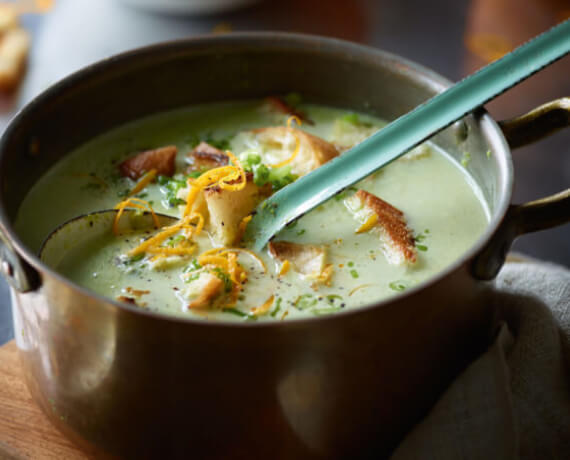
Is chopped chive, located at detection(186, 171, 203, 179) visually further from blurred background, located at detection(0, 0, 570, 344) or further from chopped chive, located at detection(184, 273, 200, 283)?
blurred background, located at detection(0, 0, 570, 344)

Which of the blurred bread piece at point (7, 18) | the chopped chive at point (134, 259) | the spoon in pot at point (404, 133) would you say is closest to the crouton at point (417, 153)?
the spoon in pot at point (404, 133)

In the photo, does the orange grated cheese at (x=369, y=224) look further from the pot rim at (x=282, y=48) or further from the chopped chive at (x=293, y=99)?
the chopped chive at (x=293, y=99)

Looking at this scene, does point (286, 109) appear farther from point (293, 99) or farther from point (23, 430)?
point (23, 430)

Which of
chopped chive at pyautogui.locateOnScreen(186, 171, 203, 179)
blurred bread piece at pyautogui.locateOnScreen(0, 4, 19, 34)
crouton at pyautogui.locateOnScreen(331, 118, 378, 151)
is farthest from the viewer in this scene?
blurred bread piece at pyautogui.locateOnScreen(0, 4, 19, 34)

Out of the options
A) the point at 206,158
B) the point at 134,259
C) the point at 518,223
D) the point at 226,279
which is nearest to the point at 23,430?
the point at 134,259

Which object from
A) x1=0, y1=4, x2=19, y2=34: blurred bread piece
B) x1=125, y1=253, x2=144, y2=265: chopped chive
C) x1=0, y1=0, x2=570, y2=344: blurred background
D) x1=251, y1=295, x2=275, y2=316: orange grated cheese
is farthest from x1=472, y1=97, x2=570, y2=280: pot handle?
x1=0, y1=4, x2=19, y2=34: blurred bread piece

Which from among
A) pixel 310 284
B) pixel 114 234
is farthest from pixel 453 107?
pixel 114 234
